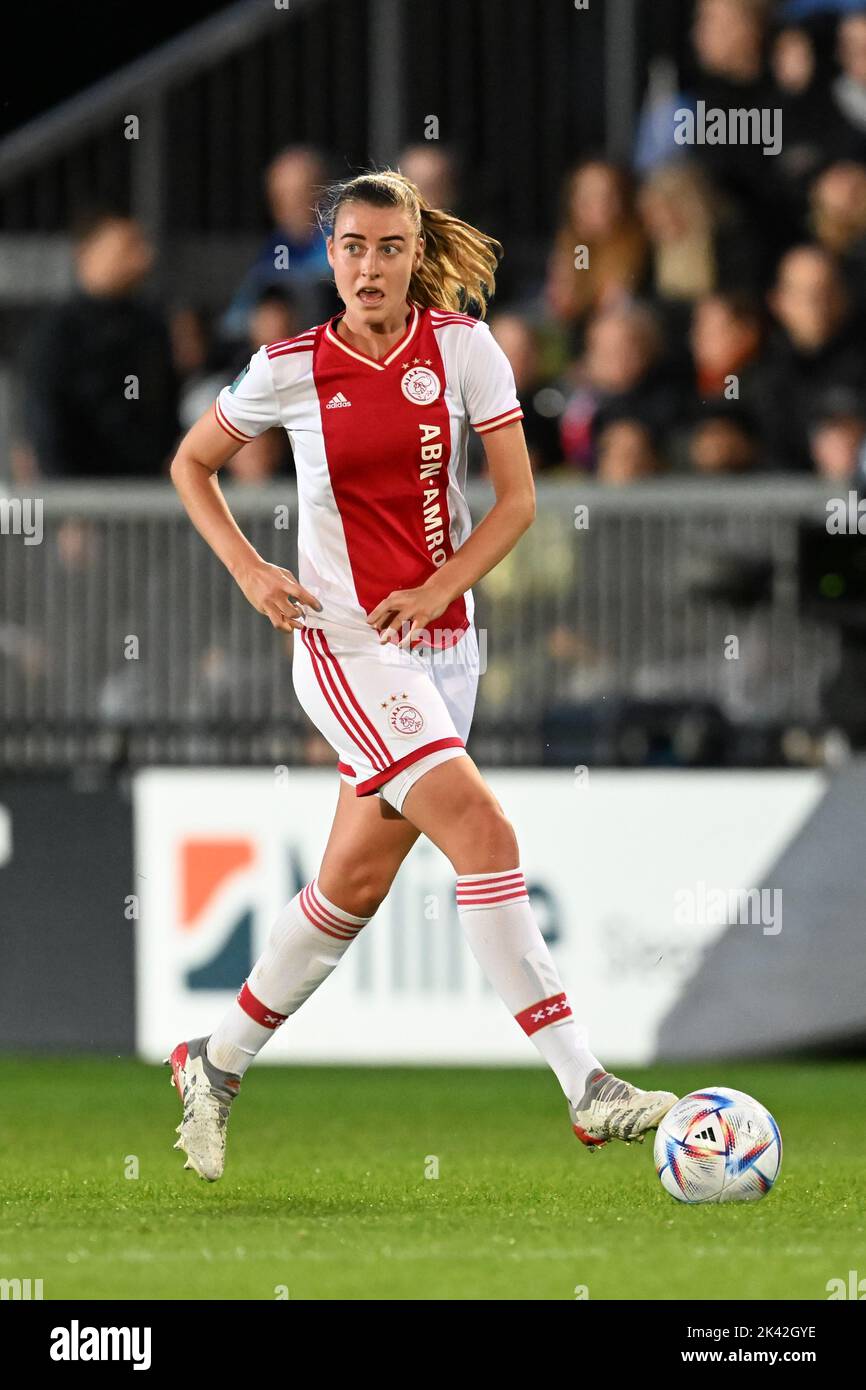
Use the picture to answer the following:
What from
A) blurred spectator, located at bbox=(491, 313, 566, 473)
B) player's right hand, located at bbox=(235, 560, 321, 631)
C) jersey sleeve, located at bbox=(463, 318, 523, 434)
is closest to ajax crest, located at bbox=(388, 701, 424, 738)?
player's right hand, located at bbox=(235, 560, 321, 631)

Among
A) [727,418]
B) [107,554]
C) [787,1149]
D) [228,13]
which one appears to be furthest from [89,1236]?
[228,13]

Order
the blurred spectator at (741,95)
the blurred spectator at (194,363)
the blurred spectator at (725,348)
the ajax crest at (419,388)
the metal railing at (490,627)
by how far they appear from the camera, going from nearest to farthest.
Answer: the ajax crest at (419,388) < the metal railing at (490,627) < the blurred spectator at (725,348) < the blurred spectator at (194,363) < the blurred spectator at (741,95)

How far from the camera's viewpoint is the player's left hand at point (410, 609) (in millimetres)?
6212

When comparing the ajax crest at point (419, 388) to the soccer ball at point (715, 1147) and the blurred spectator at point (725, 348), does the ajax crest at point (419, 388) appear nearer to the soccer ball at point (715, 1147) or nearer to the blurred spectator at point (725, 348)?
the soccer ball at point (715, 1147)

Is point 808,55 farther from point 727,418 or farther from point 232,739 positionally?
point 232,739

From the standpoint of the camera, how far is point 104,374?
11.3 meters

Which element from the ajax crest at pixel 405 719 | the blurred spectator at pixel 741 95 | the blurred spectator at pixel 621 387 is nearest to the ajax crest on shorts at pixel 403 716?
the ajax crest at pixel 405 719

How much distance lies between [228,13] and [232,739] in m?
4.16

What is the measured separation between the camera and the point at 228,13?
1286 centimetres

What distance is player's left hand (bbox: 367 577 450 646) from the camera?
6.21 m

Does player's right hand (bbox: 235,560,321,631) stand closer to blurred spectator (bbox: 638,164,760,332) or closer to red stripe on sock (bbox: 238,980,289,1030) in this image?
red stripe on sock (bbox: 238,980,289,1030)

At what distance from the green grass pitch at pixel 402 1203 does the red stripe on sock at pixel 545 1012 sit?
0.43 metres

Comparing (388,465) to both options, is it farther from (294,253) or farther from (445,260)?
(294,253)

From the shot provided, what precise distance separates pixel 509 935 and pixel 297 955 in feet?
2.06
